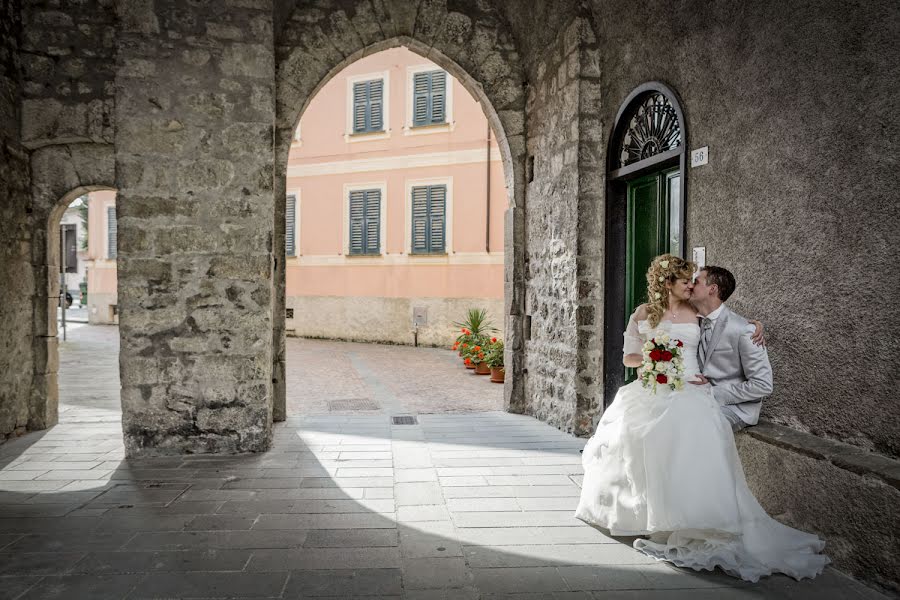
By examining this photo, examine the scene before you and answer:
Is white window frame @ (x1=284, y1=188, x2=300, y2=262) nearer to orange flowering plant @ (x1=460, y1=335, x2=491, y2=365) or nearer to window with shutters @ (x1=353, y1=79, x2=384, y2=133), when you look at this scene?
window with shutters @ (x1=353, y1=79, x2=384, y2=133)

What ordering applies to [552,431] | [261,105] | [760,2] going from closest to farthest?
1. [760,2]
2. [261,105]
3. [552,431]

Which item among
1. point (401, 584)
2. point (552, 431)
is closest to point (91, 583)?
point (401, 584)

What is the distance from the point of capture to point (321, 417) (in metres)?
6.46

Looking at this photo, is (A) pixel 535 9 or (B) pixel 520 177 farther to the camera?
(B) pixel 520 177

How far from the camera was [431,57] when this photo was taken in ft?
22.5

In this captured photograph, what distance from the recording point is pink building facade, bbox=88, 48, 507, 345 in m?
13.6

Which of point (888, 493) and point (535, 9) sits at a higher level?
point (535, 9)

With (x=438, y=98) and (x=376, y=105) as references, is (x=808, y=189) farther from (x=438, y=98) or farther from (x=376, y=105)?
(x=376, y=105)

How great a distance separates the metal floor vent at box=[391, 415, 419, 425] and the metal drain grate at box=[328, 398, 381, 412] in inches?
27.5

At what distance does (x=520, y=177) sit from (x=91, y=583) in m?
5.13

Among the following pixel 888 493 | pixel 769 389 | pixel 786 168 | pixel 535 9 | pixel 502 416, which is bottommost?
pixel 502 416

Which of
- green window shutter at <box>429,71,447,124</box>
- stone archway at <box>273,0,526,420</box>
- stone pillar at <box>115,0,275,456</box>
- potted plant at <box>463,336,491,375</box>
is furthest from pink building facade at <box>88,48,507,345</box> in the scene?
stone pillar at <box>115,0,275,456</box>

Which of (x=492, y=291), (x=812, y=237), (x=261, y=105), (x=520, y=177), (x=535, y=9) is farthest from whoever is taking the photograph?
(x=492, y=291)

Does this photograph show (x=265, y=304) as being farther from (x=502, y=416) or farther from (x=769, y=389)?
(x=769, y=389)
